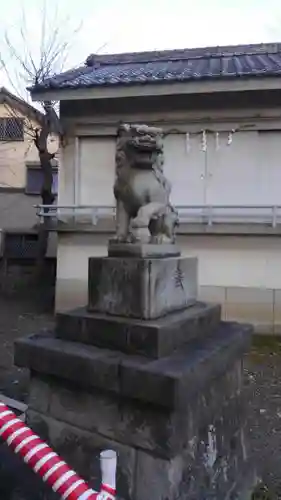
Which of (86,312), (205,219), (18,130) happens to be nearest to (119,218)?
(86,312)

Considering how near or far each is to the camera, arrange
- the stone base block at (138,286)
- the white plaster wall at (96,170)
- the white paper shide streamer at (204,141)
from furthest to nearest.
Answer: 1. the white plaster wall at (96,170)
2. the white paper shide streamer at (204,141)
3. the stone base block at (138,286)

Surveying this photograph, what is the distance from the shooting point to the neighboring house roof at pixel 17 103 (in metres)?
14.7

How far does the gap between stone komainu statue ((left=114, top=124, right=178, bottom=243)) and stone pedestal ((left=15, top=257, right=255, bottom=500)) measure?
264mm

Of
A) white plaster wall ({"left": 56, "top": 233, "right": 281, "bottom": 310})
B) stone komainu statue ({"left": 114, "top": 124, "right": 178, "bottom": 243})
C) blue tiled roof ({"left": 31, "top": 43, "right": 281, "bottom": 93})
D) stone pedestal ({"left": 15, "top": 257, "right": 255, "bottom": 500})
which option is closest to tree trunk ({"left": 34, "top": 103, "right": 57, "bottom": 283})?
blue tiled roof ({"left": 31, "top": 43, "right": 281, "bottom": 93})

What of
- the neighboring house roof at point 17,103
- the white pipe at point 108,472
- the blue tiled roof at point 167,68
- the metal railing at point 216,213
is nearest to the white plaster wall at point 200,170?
the metal railing at point 216,213

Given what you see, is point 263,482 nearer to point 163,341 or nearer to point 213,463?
point 213,463

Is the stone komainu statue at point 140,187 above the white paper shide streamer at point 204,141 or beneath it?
beneath

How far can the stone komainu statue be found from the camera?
3.07 metres

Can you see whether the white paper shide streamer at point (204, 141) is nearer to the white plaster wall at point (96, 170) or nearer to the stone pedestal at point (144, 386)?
the white plaster wall at point (96, 170)

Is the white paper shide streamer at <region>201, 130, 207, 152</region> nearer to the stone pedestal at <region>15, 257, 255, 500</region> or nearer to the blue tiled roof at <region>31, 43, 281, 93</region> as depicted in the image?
the blue tiled roof at <region>31, 43, 281, 93</region>

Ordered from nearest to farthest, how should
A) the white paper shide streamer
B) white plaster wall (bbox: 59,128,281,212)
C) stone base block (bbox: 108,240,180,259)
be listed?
stone base block (bbox: 108,240,180,259) < white plaster wall (bbox: 59,128,281,212) < the white paper shide streamer

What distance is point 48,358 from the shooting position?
297 centimetres

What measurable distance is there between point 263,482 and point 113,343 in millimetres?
1904

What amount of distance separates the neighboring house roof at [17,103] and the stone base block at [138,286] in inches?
458
